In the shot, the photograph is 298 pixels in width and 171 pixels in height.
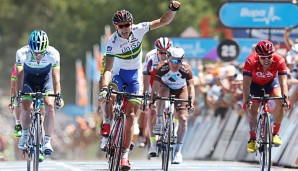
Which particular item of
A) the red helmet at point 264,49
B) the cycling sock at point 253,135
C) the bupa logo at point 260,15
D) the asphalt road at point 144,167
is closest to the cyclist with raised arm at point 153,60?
the asphalt road at point 144,167

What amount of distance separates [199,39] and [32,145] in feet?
61.9

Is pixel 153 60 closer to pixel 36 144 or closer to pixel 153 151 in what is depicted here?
pixel 153 151

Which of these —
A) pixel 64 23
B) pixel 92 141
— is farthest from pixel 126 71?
pixel 64 23

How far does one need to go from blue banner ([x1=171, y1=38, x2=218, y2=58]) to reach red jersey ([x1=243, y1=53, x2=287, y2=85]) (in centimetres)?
1766

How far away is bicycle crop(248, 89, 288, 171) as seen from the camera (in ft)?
52.5

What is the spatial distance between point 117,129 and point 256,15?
11.8 meters

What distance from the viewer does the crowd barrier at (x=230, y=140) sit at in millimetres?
19688

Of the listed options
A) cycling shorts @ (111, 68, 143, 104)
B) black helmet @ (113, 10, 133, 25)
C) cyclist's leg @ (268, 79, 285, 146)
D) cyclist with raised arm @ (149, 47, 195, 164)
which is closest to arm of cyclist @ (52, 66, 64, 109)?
cycling shorts @ (111, 68, 143, 104)

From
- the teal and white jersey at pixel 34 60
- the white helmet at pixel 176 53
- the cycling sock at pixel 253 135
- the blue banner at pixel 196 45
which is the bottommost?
the cycling sock at pixel 253 135

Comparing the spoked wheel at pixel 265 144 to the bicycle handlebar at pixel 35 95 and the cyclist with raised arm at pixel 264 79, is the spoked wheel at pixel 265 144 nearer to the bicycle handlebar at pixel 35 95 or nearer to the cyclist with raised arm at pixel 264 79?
the cyclist with raised arm at pixel 264 79

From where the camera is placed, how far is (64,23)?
287 feet

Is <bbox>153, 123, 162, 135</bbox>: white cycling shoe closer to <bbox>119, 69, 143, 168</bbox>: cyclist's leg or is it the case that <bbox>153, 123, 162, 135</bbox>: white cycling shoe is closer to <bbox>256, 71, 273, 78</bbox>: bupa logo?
<bbox>119, 69, 143, 168</bbox>: cyclist's leg

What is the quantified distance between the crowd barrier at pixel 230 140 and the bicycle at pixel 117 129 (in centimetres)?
428

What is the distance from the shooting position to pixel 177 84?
18297 millimetres
